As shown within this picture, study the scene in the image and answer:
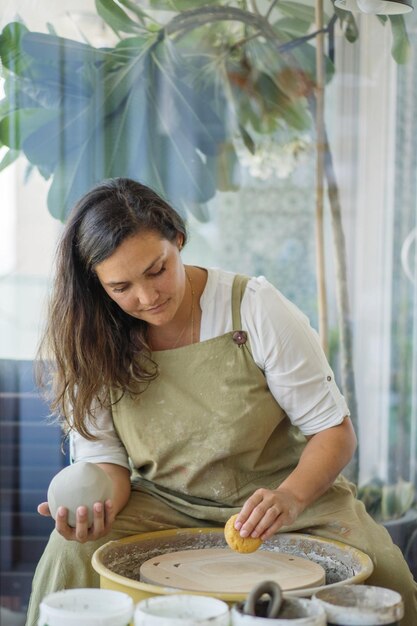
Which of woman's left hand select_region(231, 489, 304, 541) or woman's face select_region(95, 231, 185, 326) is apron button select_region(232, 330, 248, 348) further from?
woman's left hand select_region(231, 489, 304, 541)

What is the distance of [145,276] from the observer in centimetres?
160

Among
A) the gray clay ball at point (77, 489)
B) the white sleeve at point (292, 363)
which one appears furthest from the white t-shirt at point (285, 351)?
the gray clay ball at point (77, 489)

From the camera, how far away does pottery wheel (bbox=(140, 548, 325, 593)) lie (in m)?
1.47

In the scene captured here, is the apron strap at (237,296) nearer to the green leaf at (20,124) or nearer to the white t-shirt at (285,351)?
the white t-shirt at (285,351)

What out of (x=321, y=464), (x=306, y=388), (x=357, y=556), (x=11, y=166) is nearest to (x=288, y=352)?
(x=306, y=388)

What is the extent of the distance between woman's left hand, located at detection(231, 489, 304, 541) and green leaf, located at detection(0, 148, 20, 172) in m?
1.22

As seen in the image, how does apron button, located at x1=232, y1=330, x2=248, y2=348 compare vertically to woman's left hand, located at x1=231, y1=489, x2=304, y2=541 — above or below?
above

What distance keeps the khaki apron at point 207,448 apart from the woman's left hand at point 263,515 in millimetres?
207

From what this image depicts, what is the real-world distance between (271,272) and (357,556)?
42.7 inches

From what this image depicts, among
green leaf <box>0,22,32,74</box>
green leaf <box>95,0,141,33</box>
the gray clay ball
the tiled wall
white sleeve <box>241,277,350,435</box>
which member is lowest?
the tiled wall

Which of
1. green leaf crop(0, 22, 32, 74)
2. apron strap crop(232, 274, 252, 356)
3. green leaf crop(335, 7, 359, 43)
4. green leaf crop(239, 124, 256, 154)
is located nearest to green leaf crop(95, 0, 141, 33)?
green leaf crop(0, 22, 32, 74)

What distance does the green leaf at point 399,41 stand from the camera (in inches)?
96.4

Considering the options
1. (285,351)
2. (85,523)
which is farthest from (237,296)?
(85,523)

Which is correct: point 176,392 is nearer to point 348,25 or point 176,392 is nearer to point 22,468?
point 22,468
